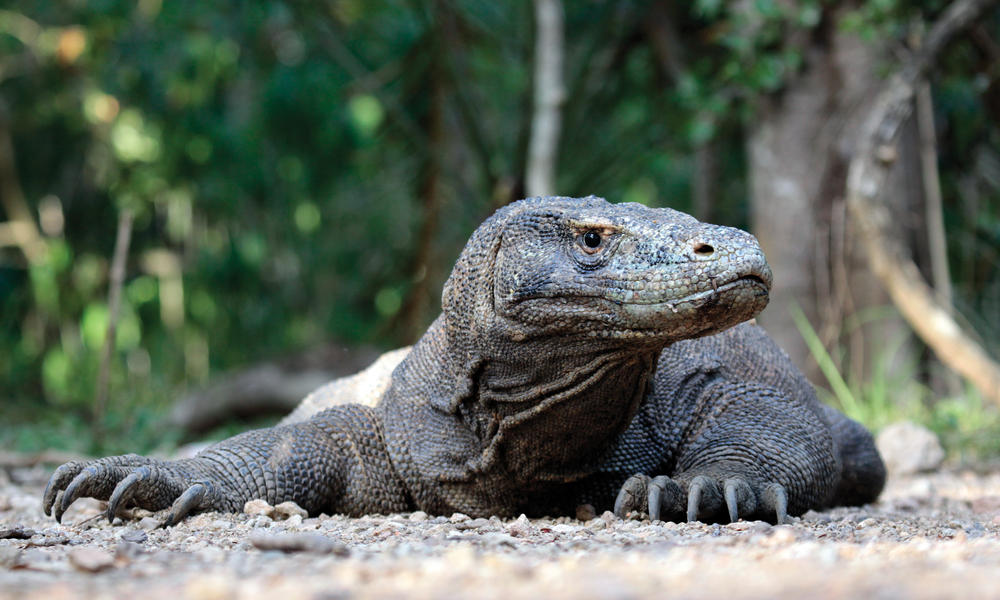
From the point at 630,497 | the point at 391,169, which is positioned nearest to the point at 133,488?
the point at 630,497

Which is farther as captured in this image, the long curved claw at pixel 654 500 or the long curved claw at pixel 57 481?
the long curved claw at pixel 57 481

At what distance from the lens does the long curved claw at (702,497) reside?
3.14 meters

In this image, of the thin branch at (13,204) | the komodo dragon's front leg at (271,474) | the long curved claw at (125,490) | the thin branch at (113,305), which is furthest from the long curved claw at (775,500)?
the thin branch at (13,204)

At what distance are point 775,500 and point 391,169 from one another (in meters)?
14.3

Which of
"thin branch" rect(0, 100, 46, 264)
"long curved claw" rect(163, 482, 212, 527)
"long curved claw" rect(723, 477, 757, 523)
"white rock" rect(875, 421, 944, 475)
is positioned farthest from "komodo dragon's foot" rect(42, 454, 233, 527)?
"thin branch" rect(0, 100, 46, 264)

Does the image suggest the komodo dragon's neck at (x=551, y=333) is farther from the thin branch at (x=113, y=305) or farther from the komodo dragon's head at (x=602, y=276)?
the thin branch at (x=113, y=305)

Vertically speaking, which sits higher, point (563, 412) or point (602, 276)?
point (602, 276)

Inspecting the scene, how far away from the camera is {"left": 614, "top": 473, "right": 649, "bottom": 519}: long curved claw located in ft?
10.7

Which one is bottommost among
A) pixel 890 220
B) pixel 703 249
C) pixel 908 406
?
pixel 908 406

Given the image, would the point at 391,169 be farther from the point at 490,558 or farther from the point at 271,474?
the point at 490,558

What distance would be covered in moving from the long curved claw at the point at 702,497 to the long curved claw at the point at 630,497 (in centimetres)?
15

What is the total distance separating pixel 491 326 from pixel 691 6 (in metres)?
8.29

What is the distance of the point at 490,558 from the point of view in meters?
2.11

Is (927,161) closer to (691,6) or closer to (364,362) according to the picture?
(691,6)
